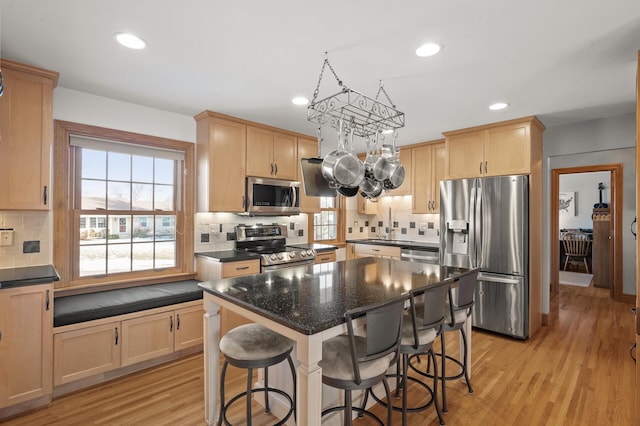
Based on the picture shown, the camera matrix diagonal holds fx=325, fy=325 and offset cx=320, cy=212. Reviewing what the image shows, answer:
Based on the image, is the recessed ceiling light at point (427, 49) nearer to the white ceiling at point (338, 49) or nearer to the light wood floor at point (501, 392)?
the white ceiling at point (338, 49)

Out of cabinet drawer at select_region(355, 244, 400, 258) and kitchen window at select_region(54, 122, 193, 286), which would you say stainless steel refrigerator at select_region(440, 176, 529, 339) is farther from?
kitchen window at select_region(54, 122, 193, 286)

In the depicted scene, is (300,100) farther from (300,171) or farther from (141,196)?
(141,196)

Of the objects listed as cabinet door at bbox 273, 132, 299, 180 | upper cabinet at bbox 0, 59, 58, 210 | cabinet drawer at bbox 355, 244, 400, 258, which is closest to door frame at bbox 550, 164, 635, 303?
cabinet drawer at bbox 355, 244, 400, 258

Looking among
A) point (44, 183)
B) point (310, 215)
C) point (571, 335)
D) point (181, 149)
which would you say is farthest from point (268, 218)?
point (571, 335)

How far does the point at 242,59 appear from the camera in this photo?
2262 millimetres

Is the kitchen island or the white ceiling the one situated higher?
the white ceiling

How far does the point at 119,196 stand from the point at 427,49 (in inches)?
119

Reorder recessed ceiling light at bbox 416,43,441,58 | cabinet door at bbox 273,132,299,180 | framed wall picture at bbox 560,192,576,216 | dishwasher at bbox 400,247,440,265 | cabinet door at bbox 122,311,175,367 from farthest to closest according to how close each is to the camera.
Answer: framed wall picture at bbox 560,192,576,216 < dishwasher at bbox 400,247,440,265 < cabinet door at bbox 273,132,299,180 < cabinet door at bbox 122,311,175,367 < recessed ceiling light at bbox 416,43,441,58

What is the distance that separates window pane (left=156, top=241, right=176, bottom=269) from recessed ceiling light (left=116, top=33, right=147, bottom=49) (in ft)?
6.67

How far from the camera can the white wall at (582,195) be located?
24.7 feet

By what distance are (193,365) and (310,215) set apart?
2569 mm

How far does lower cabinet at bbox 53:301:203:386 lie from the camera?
2.42 meters

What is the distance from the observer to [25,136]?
7.75 feet

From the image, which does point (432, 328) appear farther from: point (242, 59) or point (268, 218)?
point (268, 218)
